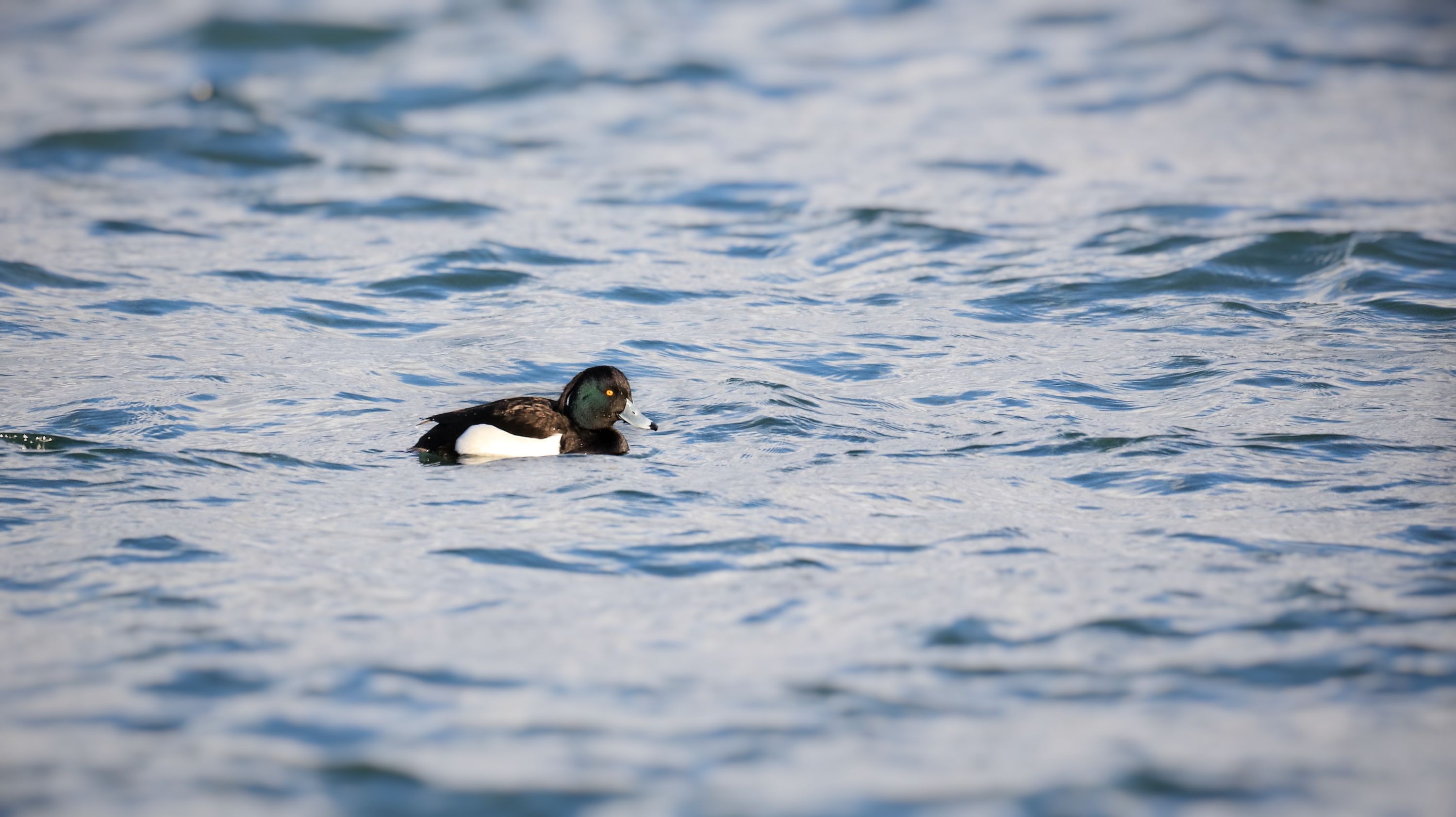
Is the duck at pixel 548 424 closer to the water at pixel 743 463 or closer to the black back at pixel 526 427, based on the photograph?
the black back at pixel 526 427

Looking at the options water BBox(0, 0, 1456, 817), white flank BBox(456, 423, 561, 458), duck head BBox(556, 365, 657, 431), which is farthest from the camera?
duck head BBox(556, 365, 657, 431)

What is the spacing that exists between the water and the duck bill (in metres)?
0.24

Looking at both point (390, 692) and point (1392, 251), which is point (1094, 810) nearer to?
point (390, 692)

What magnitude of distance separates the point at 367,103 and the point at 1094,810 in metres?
17.6

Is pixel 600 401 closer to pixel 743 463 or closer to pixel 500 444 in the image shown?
pixel 500 444

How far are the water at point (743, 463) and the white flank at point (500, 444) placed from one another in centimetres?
13

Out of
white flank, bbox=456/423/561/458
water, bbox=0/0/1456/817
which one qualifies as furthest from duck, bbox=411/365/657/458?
water, bbox=0/0/1456/817

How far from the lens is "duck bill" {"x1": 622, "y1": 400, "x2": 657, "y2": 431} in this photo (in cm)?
863

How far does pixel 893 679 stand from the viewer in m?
5.61

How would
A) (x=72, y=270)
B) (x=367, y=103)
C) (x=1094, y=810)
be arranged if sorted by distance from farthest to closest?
(x=367, y=103) → (x=72, y=270) → (x=1094, y=810)

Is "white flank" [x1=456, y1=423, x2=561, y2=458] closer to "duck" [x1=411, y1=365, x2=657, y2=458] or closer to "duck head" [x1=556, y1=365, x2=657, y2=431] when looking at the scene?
"duck" [x1=411, y1=365, x2=657, y2=458]

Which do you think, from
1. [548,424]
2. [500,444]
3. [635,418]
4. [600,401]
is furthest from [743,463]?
[500,444]

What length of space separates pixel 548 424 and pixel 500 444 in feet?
1.02

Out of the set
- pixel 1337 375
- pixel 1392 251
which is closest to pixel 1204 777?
pixel 1337 375
